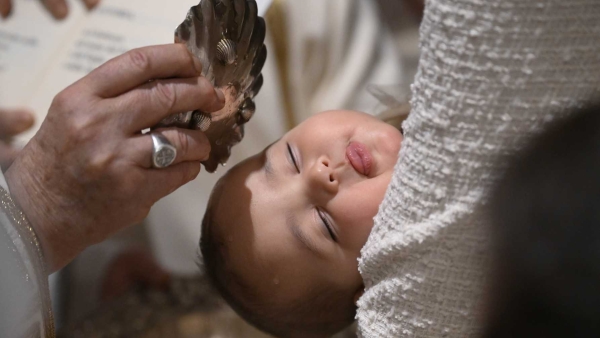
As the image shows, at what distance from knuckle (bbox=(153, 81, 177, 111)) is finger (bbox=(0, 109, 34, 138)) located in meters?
0.41

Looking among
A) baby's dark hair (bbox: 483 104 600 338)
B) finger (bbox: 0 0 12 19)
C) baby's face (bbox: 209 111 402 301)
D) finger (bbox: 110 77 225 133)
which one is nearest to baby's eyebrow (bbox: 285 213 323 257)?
baby's face (bbox: 209 111 402 301)

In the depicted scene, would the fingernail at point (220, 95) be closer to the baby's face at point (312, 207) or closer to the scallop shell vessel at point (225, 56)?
the scallop shell vessel at point (225, 56)

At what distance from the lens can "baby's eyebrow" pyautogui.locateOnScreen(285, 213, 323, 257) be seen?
2.31 feet

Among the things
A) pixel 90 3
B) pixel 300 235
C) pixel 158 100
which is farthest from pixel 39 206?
pixel 90 3

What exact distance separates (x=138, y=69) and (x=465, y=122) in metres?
0.32

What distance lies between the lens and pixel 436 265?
0.55 m

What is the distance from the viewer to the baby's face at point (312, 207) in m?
0.69

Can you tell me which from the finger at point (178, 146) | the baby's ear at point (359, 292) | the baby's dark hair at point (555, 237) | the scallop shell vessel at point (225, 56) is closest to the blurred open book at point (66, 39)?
the scallop shell vessel at point (225, 56)

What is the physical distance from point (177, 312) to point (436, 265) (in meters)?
0.64

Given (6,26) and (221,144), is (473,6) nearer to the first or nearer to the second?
(221,144)

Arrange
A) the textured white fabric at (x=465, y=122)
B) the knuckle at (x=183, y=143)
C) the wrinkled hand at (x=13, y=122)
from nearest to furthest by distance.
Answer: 1. the textured white fabric at (x=465, y=122)
2. the knuckle at (x=183, y=143)
3. the wrinkled hand at (x=13, y=122)

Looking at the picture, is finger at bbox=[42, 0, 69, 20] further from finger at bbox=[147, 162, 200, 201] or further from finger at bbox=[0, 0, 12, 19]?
finger at bbox=[147, 162, 200, 201]

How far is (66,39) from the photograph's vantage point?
1.02 metres

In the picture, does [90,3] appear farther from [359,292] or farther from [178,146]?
[359,292]
